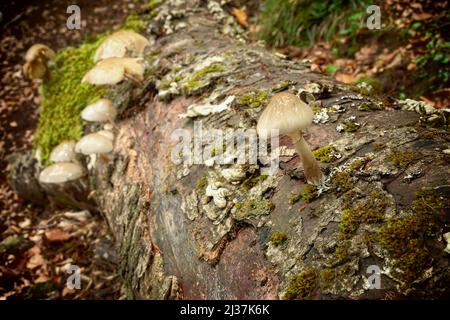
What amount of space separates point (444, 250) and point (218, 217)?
1.01 meters

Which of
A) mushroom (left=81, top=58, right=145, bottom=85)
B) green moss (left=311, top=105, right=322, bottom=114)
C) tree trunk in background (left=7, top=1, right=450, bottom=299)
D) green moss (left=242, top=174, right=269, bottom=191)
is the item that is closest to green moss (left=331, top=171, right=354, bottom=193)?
tree trunk in background (left=7, top=1, right=450, bottom=299)

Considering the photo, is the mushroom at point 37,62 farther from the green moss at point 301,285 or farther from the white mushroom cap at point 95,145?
the green moss at point 301,285

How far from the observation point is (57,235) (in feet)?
14.4

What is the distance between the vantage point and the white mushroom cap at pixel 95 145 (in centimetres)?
303

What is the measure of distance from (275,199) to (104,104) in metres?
2.13

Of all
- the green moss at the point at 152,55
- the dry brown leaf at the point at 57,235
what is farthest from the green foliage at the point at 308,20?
the dry brown leaf at the point at 57,235

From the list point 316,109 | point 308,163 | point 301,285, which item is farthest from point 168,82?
point 301,285

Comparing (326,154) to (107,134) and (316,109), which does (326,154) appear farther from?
(107,134)

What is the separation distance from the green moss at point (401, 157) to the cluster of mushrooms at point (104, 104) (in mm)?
2190

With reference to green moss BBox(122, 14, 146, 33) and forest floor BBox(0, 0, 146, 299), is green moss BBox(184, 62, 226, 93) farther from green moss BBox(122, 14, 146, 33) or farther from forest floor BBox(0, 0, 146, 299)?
forest floor BBox(0, 0, 146, 299)

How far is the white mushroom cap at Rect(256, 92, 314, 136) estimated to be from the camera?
1.50 meters
